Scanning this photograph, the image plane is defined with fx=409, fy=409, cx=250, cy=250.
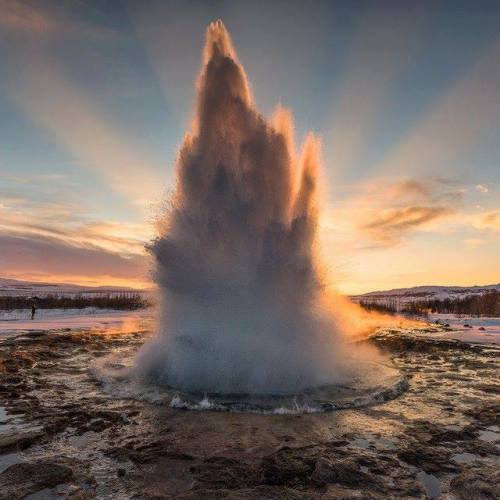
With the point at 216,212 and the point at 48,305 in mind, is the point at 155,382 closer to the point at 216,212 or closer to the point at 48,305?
the point at 216,212

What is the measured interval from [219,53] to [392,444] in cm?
1257

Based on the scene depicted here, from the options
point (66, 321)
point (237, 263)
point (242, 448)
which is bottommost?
point (242, 448)

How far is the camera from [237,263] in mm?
11836

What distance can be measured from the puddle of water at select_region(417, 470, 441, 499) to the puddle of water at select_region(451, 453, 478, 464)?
2.57 feet

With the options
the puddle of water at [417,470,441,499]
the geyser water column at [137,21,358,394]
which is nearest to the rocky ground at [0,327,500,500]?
the puddle of water at [417,470,441,499]

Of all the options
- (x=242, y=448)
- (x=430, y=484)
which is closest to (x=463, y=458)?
(x=430, y=484)

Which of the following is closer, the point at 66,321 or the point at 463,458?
the point at 463,458

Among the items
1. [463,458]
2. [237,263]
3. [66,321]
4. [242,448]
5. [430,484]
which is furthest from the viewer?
[66,321]

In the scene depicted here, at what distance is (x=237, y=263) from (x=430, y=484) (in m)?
7.49

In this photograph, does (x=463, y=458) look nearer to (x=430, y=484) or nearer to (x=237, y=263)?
(x=430, y=484)

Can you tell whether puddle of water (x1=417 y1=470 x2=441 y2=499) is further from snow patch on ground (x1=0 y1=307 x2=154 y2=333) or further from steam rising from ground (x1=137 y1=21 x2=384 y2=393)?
snow patch on ground (x1=0 y1=307 x2=154 y2=333)

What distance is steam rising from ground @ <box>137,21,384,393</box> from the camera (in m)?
11.3

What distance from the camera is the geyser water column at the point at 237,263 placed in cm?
1133

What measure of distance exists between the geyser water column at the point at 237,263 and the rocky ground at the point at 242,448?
90.2 inches
